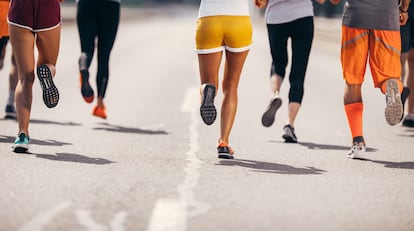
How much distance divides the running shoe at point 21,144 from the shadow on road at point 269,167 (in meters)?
1.71

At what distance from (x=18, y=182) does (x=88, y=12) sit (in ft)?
13.3

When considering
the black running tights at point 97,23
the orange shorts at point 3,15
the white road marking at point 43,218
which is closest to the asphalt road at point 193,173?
the white road marking at point 43,218

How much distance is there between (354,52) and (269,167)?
141cm

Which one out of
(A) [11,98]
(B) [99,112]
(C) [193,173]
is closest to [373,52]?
(C) [193,173]

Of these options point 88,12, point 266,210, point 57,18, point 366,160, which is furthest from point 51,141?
point 266,210

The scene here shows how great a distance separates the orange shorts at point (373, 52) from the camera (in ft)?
25.0

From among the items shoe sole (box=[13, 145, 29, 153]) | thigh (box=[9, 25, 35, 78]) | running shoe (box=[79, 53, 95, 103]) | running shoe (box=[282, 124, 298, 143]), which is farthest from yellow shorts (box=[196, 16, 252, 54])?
running shoe (box=[79, 53, 95, 103])

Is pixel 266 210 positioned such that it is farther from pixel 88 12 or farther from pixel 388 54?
pixel 88 12

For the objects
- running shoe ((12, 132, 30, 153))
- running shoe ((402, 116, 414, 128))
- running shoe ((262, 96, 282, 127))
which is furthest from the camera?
running shoe ((402, 116, 414, 128))

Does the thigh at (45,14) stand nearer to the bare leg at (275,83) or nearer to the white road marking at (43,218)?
the bare leg at (275,83)

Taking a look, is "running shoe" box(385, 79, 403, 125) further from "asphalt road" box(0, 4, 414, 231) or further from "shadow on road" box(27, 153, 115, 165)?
"shadow on road" box(27, 153, 115, 165)

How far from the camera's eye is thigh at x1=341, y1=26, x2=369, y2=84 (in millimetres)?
7645

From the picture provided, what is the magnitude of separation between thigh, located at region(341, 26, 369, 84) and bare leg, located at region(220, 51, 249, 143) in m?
0.93

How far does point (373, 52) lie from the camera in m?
7.67
